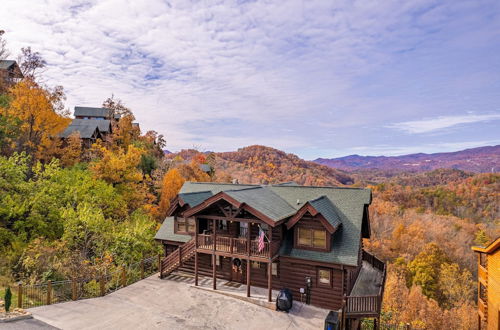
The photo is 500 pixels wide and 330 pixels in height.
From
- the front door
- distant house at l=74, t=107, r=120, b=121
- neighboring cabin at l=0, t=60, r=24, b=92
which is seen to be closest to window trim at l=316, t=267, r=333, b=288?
the front door

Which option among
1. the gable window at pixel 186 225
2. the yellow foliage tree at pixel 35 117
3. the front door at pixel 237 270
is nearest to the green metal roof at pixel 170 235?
the gable window at pixel 186 225

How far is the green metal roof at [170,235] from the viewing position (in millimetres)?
21906

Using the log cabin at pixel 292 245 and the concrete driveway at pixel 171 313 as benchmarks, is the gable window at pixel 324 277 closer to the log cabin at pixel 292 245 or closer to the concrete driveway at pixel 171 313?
the log cabin at pixel 292 245

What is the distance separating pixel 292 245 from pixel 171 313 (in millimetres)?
7822

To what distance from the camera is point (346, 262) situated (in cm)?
1605

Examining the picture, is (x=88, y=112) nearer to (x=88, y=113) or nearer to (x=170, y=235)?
(x=88, y=113)

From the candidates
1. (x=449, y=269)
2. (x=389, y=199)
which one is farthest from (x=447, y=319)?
(x=389, y=199)

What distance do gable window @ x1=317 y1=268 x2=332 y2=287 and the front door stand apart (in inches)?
214

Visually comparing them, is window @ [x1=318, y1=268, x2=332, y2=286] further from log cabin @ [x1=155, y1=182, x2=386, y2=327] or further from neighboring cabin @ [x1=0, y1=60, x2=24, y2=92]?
neighboring cabin @ [x1=0, y1=60, x2=24, y2=92]

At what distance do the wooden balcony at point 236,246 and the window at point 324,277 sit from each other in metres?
2.80

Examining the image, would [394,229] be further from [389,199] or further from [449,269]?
[389,199]

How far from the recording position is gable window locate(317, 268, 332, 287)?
1700 cm

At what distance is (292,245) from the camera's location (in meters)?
18.2

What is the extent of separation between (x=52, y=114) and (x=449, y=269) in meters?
56.2
